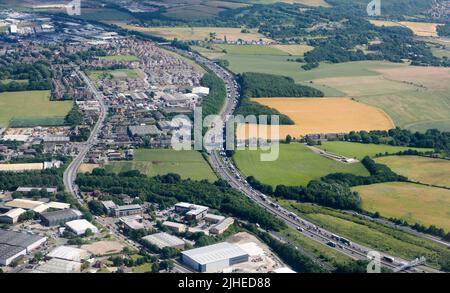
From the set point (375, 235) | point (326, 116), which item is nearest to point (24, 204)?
point (375, 235)

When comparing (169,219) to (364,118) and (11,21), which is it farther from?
(11,21)

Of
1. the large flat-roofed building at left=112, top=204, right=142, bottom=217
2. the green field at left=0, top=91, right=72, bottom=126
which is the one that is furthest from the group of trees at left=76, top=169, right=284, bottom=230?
the green field at left=0, top=91, right=72, bottom=126

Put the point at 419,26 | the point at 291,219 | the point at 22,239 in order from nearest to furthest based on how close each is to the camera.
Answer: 1. the point at 22,239
2. the point at 291,219
3. the point at 419,26

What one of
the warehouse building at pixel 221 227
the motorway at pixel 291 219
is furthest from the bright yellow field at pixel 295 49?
the warehouse building at pixel 221 227

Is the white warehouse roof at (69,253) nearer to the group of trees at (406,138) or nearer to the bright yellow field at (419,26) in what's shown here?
the group of trees at (406,138)

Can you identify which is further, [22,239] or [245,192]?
[245,192]

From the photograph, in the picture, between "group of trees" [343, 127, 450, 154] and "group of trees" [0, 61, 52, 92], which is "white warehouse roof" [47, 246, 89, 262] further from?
"group of trees" [0, 61, 52, 92]

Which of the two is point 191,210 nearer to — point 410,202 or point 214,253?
point 214,253
